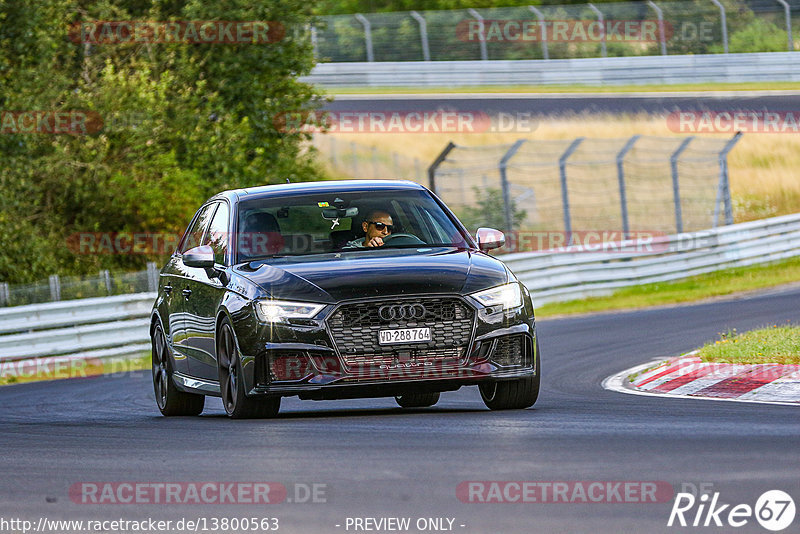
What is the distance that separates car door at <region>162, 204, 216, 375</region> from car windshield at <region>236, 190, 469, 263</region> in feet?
3.24

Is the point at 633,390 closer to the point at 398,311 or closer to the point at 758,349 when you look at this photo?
the point at 758,349

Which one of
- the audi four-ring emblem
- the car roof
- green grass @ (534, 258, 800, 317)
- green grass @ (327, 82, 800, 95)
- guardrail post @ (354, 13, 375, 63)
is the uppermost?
the car roof

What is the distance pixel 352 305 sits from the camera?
9.91 m

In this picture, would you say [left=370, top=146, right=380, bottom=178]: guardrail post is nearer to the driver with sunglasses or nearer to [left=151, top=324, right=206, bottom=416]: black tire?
[left=151, top=324, right=206, bottom=416]: black tire

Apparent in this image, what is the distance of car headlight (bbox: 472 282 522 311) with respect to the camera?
399 inches

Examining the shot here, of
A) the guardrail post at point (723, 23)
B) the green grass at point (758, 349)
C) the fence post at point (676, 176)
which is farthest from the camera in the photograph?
the guardrail post at point (723, 23)

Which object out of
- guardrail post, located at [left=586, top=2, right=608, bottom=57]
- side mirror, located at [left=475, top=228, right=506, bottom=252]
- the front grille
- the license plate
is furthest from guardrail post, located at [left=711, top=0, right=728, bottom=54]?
the license plate

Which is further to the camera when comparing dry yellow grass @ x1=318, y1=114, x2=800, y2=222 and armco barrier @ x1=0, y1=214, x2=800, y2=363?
dry yellow grass @ x1=318, y1=114, x2=800, y2=222

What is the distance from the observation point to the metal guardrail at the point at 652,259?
1010 inches

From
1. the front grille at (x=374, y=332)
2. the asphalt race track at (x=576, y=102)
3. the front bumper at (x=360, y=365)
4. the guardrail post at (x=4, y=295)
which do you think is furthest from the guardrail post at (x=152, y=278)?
the asphalt race track at (x=576, y=102)

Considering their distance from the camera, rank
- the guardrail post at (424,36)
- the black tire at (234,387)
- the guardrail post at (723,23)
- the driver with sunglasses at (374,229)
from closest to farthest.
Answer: the black tire at (234,387)
the driver with sunglasses at (374,229)
the guardrail post at (723,23)
the guardrail post at (424,36)

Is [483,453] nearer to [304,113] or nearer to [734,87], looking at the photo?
[304,113]

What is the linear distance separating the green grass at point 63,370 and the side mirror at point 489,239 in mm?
9941

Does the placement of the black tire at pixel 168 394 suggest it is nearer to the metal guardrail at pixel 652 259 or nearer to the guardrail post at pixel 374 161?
the metal guardrail at pixel 652 259
